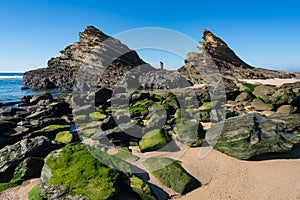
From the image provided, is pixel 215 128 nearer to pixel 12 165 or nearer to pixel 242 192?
pixel 242 192

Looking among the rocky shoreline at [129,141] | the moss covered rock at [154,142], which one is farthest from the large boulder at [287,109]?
the moss covered rock at [154,142]

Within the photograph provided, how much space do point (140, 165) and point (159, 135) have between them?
183cm

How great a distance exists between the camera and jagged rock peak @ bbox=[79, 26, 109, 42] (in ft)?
163

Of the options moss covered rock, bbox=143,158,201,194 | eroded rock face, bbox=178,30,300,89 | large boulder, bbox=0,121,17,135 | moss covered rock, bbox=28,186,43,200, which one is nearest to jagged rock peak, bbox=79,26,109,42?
eroded rock face, bbox=178,30,300,89

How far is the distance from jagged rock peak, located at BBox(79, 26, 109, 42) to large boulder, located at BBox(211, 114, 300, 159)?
4421cm

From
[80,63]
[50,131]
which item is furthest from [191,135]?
[80,63]

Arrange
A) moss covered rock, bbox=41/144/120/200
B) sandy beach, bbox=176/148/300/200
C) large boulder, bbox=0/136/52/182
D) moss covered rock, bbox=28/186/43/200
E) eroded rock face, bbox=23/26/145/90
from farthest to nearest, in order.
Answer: eroded rock face, bbox=23/26/145/90 → large boulder, bbox=0/136/52/182 → sandy beach, bbox=176/148/300/200 → moss covered rock, bbox=28/186/43/200 → moss covered rock, bbox=41/144/120/200

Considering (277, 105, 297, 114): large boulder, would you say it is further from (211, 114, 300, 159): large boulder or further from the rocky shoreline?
(211, 114, 300, 159): large boulder

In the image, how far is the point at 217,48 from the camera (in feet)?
131

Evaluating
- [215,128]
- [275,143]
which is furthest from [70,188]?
[275,143]

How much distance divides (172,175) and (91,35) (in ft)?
156

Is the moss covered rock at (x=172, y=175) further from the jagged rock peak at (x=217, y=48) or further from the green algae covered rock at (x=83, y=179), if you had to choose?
the jagged rock peak at (x=217, y=48)

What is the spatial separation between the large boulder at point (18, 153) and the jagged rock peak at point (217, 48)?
111 feet

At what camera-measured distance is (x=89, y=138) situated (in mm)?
10594
